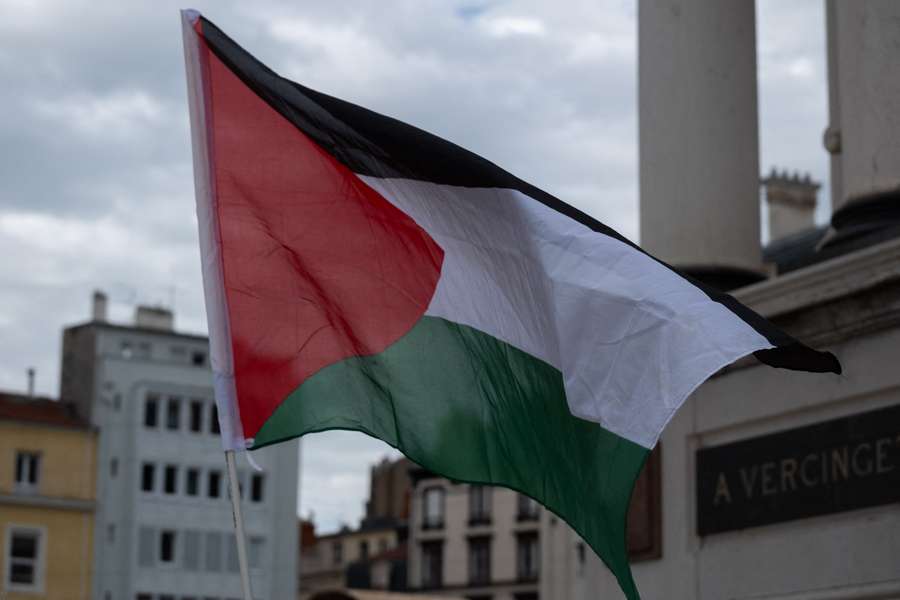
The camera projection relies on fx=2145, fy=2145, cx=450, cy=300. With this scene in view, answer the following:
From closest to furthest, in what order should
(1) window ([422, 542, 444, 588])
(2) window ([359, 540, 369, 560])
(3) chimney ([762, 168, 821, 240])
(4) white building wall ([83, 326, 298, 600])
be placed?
(3) chimney ([762, 168, 821, 240]), (4) white building wall ([83, 326, 298, 600]), (1) window ([422, 542, 444, 588]), (2) window ([359, 540, 369, 560])

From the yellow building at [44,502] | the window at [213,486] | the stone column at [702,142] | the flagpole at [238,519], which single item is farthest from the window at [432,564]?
the flagpole at [238,519]

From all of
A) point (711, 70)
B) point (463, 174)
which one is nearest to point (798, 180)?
point (711, 70)

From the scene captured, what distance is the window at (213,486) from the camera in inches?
3649

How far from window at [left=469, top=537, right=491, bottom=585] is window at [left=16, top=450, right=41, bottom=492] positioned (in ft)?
110

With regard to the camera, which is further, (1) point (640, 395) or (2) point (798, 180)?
(2) point (798, 180)

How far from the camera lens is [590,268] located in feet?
36.6

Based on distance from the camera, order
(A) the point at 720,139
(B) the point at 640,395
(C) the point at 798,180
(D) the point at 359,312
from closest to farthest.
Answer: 1. (B) the point at 640,395
2. (D) the point at 359,312
3. (A) the point at 720,139
4. (C) the point at 798,180

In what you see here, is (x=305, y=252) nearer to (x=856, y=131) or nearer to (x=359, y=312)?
(x=359, y=312)

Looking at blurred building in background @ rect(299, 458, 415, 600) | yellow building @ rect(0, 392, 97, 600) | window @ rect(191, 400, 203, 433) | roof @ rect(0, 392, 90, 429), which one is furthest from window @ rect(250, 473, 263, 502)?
blurred building in background @ rect(299, 458, 415, 600)

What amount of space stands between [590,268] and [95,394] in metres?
80.4

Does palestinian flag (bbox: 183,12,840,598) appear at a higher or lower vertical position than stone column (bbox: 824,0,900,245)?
lower

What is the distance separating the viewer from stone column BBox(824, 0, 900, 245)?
1503 centimetres

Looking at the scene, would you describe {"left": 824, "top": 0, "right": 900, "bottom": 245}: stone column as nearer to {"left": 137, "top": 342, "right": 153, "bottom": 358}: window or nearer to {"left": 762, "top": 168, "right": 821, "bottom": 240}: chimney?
{"left": 762, "top": 168, "right": 821, "bottom": 240}: chimney

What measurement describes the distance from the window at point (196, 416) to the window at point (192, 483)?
1.85 metres
